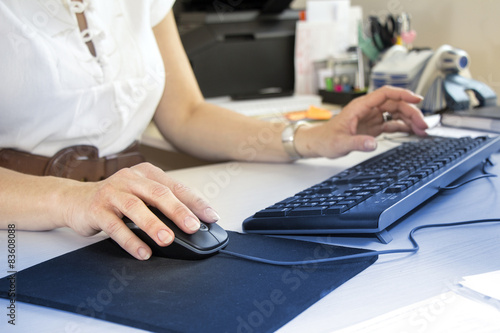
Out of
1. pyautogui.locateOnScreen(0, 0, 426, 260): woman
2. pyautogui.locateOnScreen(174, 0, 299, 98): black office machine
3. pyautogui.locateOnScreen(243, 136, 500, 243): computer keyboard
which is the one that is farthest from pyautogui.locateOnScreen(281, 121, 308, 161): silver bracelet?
pyautogui.locateOnScreen(174, 0, 299, 98): black office machine

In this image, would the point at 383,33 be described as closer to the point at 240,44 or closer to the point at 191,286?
the point at 240,44

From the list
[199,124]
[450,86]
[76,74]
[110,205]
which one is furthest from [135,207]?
[450,86]

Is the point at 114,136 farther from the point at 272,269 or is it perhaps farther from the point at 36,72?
the point at 272,269

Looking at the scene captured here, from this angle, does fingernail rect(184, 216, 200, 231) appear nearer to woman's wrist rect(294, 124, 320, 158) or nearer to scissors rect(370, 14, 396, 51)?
woman's wrist rect(294, 124, 320, 158)

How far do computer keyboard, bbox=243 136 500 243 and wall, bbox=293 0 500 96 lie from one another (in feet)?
2.51

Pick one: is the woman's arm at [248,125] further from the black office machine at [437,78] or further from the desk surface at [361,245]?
the black office machine at [437,78]

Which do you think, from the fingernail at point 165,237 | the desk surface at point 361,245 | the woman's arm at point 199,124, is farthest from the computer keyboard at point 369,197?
the woman's arm at point 199,124

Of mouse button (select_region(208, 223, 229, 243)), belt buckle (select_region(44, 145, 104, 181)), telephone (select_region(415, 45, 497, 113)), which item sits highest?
mouse button (select_region(208, 223, 229, 243))

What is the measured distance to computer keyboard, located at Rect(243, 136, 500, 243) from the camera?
0.62m

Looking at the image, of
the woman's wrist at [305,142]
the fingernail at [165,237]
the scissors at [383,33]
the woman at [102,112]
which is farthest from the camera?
the scissors at [383,33]

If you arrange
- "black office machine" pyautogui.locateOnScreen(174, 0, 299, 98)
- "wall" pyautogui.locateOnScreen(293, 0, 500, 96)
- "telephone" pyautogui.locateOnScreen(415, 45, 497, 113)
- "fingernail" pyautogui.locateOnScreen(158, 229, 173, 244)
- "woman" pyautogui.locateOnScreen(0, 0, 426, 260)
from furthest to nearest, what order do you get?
"black office machine" pyautogui.locateOnScreen(174, 0, 299, 98) → "wall" pyautogui.locateOnScreen(293, 0, 500, 96) → "telephone" pyautogui.locateOnScreen(415, 45, 497, 113) → "woman" pyautogui.locateOnScreen(0, 0, 426, 260) → "fingernail" pyautogui.locateOnScreen(158, 229, 173, 244)

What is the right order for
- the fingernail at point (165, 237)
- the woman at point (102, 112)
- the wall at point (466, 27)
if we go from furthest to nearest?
the wall at point (466, 27) → the woman at point (102, 112) → the fingernail at point (165, 237)

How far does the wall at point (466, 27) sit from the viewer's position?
151cm

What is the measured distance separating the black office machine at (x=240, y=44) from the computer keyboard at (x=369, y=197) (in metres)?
0.97
